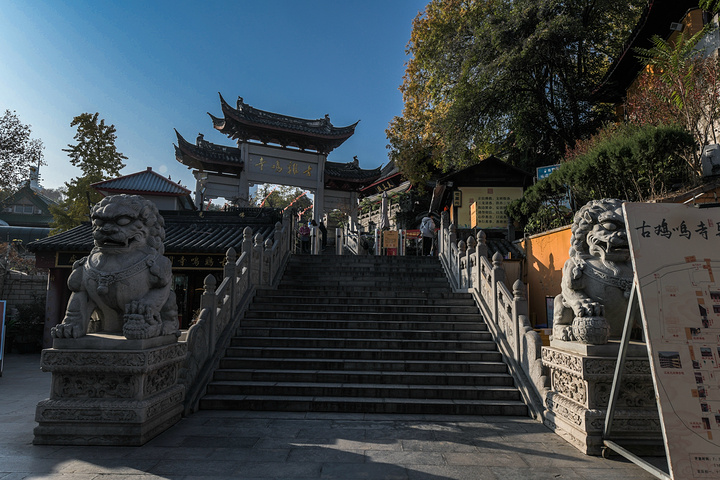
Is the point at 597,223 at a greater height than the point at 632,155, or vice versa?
the point at 632,155

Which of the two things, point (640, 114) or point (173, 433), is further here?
point (640, 114)

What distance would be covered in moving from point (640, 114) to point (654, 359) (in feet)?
32.1

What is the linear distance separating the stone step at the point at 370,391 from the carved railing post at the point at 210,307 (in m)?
0.70

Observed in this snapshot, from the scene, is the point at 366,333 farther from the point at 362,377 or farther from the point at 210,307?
the point at 210,307

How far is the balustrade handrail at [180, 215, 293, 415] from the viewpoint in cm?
505

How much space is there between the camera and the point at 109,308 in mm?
3990

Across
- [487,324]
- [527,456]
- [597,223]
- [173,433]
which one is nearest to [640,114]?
[487,324]

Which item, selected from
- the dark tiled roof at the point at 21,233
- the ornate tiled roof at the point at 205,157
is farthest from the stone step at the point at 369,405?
the dark tiled roof at the point at 21,233

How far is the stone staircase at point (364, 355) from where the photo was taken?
492 centimetres

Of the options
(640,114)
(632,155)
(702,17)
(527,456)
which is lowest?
(527,456)

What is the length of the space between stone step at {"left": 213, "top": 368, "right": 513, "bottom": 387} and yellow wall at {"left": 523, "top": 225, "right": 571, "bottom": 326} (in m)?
3.82

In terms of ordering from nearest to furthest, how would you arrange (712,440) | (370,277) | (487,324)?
1. (712,440)
2. (487,324)
3. (370,277)

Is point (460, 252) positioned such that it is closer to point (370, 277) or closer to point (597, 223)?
point (370, 277)

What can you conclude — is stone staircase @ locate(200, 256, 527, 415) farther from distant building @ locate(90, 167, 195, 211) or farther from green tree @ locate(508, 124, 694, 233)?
distant building @ locate(90, 167, 195, 211)
